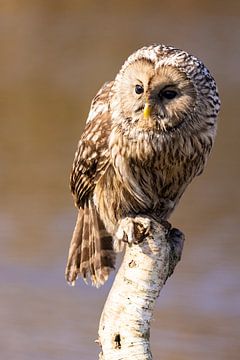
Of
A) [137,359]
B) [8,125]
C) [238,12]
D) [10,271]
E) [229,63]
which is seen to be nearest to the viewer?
[137,359]

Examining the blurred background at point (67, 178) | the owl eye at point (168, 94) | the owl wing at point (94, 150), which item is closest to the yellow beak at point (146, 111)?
the owl eye at point (168, 94)

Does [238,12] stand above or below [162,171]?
above

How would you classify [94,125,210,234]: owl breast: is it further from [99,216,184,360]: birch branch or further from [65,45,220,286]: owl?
[99,216,184,360]: birch branch

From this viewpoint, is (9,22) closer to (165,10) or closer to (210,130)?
(165,10)

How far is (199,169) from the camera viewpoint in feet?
20.4

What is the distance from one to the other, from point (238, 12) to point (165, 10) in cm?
115

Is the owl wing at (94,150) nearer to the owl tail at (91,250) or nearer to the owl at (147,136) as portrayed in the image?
the owl at (147,136)

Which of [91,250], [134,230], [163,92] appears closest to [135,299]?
[134,230]

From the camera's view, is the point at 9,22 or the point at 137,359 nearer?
the point at 137,359

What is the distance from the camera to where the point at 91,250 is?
6.63 m

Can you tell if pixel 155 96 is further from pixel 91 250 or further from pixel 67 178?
pixel 67 178

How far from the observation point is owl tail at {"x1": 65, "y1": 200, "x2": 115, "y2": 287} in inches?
260

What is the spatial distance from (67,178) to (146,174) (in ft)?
19.1

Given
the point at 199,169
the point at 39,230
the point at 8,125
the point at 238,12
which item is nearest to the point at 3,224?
the point at 39,230
